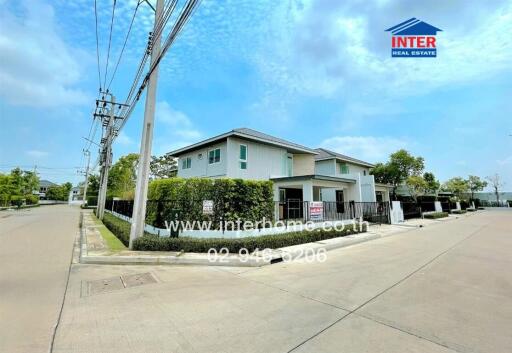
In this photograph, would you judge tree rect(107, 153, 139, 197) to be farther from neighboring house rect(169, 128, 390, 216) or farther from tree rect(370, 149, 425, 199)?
tree rect(370, 149, 425, 199)

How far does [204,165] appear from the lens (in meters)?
18.3

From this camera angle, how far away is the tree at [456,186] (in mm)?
46756

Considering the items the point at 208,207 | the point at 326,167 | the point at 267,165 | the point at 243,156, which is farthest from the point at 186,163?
the point at 326,167

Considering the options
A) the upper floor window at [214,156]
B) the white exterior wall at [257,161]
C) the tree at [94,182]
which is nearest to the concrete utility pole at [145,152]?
the white exterior wall at [257,161]

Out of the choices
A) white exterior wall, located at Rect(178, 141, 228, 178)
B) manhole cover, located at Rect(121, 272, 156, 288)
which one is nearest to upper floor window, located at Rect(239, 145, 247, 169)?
white exterior wall, located at Rect(178, 141, 228, 178)

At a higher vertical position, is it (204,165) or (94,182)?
(94,182)

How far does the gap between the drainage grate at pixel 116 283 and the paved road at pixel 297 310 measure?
0.17 metres

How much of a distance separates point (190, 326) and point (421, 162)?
146 feet

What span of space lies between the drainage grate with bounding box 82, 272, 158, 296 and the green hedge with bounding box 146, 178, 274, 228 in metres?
4.10

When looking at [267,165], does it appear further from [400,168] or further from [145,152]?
[400,168]

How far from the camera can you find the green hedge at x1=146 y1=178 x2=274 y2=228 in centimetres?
1034

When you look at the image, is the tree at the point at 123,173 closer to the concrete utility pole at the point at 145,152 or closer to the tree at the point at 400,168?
the concrete utility pole at the point at 145,152

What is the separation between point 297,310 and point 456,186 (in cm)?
5616

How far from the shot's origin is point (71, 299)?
479cm
